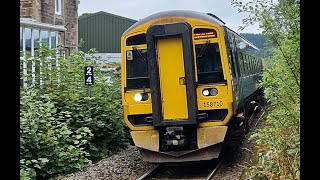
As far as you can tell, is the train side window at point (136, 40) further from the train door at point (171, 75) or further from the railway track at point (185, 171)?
the railway track at point (185, 171)

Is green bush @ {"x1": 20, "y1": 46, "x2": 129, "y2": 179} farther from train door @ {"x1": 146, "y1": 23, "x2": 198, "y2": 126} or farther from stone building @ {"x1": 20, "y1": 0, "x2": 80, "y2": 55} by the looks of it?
stone building @ {"x1": 20, "y1": 0, "x2": 80, "y2": 55}

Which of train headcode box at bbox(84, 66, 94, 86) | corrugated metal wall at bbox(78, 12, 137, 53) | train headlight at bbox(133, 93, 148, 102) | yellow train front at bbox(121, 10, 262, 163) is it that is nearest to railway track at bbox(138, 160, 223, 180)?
yellow train front at bbox(121, 10, 262, 163)

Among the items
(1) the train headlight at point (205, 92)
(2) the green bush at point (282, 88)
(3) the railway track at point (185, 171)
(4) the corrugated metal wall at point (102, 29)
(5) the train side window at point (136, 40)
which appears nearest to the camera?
(2) the green bush at point (282, 88)

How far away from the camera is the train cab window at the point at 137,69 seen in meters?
8.15

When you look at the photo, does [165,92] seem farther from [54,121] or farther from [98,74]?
[98,74]

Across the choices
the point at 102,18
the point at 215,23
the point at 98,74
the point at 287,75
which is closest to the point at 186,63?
the point at 215,23

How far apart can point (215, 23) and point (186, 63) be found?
847mm

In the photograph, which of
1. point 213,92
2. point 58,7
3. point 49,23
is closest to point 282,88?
point 213,92

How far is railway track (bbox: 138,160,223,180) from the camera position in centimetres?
808

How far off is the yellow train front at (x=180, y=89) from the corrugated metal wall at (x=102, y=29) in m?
23.5

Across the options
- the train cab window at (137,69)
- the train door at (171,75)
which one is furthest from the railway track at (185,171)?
the train cab window at (137,69)
